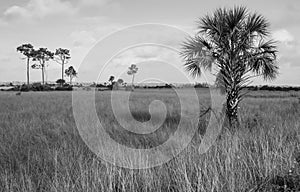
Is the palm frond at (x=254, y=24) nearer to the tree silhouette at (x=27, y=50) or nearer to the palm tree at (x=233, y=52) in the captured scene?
the palm tree at (x=233, y=52)

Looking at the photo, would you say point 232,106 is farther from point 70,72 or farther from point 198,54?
point 70,72

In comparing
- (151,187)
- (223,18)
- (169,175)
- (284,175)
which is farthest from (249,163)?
(223,18)

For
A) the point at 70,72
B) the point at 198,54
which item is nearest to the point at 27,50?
the point at 70,72

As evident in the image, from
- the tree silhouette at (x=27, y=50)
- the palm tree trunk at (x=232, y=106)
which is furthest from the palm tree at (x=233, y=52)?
the tree silhouette at (x=27, y=50)

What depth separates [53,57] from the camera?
71062mm

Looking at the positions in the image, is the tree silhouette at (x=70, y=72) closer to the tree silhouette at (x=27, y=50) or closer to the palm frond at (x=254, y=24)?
the tree silhouette at (x=27, y=50)

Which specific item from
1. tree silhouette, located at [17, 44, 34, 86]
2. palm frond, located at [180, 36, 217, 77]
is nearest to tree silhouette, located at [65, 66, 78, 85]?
tree silhouette, located at [17, 44, 34, 86]

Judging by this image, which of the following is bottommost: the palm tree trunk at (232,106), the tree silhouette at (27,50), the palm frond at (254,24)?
the palm tree trunk at (232,106)

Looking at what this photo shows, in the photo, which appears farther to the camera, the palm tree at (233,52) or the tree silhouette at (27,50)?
the tree silhouette at (27,50)

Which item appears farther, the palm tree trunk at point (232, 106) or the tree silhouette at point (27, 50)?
the tree silhouette at point (27, 50)

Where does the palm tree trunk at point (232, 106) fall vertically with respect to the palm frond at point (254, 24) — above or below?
below

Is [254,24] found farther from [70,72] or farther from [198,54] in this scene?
[70,72]

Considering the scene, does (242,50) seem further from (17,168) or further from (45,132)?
(17,168)

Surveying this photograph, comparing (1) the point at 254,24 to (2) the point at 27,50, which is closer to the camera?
(1) the point at 254,24
